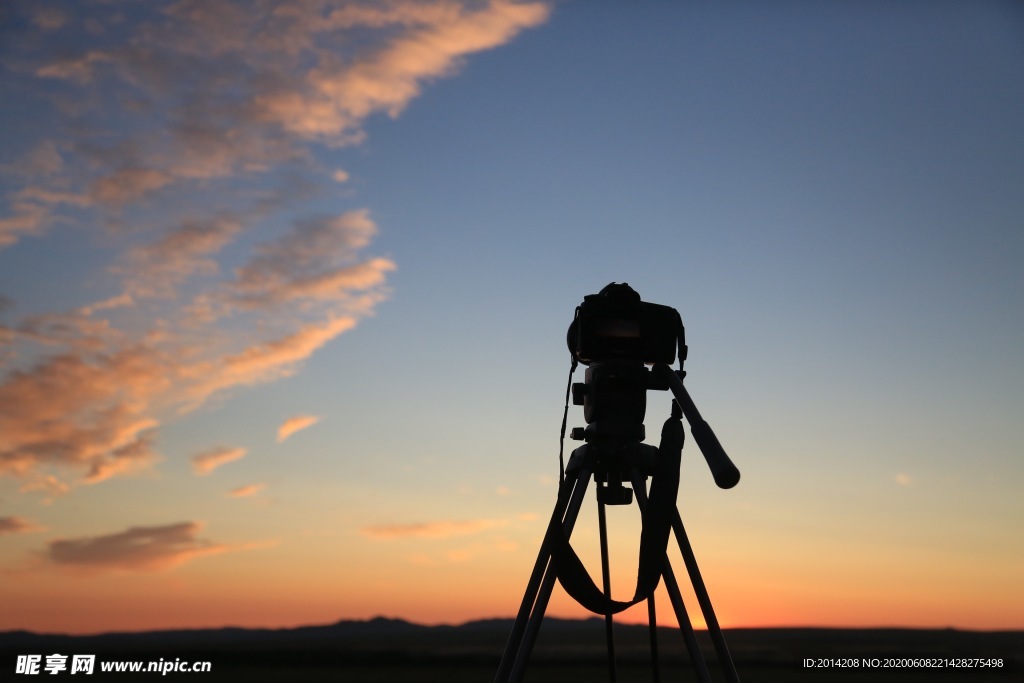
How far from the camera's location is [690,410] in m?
2.97

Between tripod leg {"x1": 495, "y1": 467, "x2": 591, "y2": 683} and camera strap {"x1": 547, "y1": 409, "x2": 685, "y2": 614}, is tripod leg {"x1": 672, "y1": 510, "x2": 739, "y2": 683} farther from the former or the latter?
tripod leg {"x1": 495, "y1": 467, "x2": 591, "y2": 683}

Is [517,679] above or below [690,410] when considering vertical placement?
below

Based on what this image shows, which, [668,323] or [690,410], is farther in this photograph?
[668,323]

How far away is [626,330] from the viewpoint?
350 cm

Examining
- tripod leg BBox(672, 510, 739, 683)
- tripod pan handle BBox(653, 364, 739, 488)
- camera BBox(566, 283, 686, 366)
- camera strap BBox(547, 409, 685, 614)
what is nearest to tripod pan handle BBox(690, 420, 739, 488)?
tripod pan handle BBox(653, 364, 739, 488)

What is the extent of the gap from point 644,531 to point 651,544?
0.18 feet

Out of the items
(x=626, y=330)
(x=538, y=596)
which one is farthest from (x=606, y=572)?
(x=626, y=330)

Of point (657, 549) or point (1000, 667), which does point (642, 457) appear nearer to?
point (657, 549)

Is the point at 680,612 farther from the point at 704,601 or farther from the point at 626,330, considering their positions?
the point at 626,330

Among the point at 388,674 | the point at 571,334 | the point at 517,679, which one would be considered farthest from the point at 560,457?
the point at 388,674

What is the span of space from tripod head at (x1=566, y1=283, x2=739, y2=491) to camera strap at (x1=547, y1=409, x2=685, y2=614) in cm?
29

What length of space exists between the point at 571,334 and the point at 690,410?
2.67 ft

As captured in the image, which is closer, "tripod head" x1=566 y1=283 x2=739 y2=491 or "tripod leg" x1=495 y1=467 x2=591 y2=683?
"tripod leg" x1=495 y1=467 x2=591 y2=683

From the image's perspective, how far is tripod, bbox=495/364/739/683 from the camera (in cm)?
300
